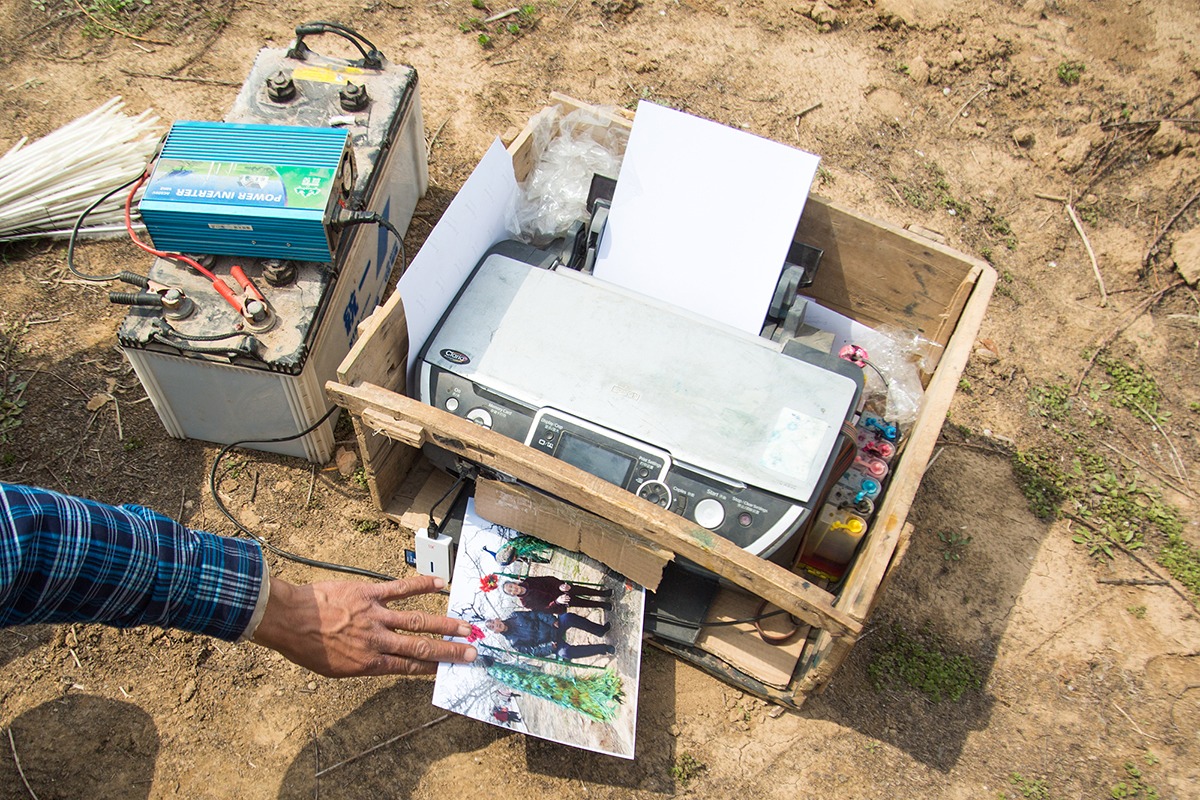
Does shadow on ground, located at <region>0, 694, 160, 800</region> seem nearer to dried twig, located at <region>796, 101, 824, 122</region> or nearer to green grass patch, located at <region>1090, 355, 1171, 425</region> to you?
green grass patch, located at <region>1090, 355, 1171, 425</region>

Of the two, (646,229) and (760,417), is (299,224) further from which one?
(760,417)

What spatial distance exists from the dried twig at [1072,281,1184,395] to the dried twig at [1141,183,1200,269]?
0.16 meters

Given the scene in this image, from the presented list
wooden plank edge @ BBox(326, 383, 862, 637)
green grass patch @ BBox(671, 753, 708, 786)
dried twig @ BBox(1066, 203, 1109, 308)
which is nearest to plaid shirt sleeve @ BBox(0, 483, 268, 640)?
wooden plank edge @ BBox(326, 383, 862, 637)

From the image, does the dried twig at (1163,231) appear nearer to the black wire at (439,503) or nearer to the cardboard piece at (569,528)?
the cardboard piece at (569,528)

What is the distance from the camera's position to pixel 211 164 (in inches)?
100

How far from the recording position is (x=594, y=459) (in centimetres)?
225

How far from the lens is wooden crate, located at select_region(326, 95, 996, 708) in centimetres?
205

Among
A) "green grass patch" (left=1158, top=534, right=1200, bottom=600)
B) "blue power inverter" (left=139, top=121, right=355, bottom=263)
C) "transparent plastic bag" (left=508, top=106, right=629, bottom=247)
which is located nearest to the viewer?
"blue power inverter" (left=139, top=121, right=355, bottom=263)

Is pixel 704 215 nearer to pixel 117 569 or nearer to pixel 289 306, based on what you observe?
pixel 289 306

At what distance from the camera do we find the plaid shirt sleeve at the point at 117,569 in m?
1.50

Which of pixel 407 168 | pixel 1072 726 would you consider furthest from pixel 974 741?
pixel 407 168

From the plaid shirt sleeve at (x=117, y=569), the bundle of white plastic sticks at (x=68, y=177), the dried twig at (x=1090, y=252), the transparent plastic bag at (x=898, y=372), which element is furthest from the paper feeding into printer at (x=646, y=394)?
the dried twig at (x=1090, y=252)

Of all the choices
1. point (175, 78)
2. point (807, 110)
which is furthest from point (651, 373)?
point (175, 78)

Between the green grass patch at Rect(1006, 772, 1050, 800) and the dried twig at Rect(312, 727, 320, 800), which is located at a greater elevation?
the green grass patch at Rect(1006, 772, 1050, 800)
